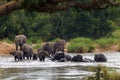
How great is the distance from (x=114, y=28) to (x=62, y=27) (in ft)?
14.5

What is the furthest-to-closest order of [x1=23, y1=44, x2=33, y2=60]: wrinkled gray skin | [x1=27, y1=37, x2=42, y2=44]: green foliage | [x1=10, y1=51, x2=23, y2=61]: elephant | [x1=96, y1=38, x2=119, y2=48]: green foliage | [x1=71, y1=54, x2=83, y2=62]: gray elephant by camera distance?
[x1=27, y1=37, x2=42, y2=44]: green foliage < [x1=96, y1=38, x2=119, y2=48]: green foliage < [x1=23, y1=44, x2=33, y2=60]: wrinkled gray skin < [x1=10, y1=51, x2=23, y2=61]: elephant < [x1=71, y1=54, x2=83, y2=62]: gray elephant

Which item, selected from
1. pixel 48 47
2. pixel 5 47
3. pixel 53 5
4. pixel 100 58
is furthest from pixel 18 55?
pixel 53 5

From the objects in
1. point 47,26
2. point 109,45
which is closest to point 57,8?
point 109,45

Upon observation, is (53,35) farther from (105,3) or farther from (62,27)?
(105,3)

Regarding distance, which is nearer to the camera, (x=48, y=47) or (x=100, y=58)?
(x=100, y=58)

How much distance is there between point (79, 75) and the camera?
66.2 ft

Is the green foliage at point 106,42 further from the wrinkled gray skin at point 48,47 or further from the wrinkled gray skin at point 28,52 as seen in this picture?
the wrinkled gray skin at point 28,52

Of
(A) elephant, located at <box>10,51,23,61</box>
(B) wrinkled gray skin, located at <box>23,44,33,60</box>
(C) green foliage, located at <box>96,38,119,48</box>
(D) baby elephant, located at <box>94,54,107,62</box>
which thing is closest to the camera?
(D) baby elephant, located at <box>94,54,107,62</box>

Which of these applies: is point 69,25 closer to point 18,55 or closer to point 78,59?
point 18,55

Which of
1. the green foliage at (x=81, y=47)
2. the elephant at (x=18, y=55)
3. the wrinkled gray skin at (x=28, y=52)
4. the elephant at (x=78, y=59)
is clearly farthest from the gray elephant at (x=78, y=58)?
the green foliage at (x=81, y=47)

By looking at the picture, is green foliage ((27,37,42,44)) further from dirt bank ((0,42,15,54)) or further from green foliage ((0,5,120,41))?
dirt bank ((0,42,15,54))

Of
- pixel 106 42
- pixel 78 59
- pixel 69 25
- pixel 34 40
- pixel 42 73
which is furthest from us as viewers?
pixel 69 25

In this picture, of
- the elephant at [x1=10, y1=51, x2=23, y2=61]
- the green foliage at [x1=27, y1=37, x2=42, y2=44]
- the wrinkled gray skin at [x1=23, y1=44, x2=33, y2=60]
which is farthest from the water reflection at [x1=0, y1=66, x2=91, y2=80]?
the green foliage at [x1=27, y1=37, x2=42, y2=44]

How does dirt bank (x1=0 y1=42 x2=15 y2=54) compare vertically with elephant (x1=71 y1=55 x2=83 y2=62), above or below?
above
